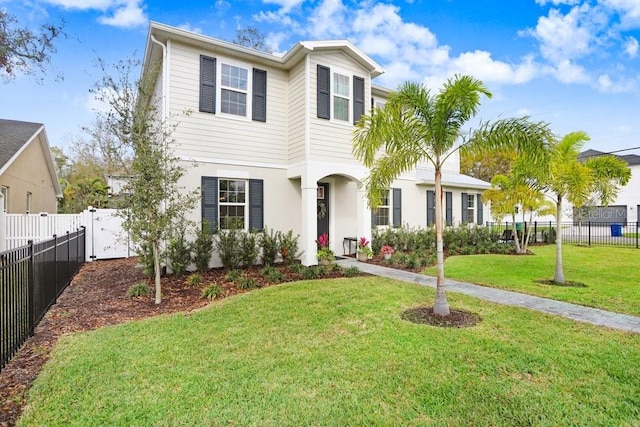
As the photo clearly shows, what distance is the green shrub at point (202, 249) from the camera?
345 inches

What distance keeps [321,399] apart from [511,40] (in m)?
16.6

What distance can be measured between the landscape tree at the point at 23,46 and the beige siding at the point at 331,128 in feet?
30.1

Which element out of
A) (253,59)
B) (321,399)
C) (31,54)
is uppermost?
Answer: (31,54)

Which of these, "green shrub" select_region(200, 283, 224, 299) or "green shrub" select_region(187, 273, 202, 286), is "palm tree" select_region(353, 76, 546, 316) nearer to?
"green shrub" select_region(200, 283, 224, 299)

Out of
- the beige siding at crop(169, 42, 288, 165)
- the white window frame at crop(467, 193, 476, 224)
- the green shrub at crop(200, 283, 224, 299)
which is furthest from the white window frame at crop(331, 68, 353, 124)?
the white window frame at crop(467, 193, 476, 224)

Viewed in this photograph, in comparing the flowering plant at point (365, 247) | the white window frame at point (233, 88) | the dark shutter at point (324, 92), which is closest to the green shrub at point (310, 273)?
the flowering plant at point (365, 247)

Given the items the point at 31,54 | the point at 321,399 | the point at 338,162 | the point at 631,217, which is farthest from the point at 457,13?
the point at 631,217

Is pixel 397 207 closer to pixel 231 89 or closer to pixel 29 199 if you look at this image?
pixel 231 89

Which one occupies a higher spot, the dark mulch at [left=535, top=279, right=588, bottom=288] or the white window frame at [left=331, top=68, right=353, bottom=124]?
the white window frame at [left=331, top=68, right=353, bottom=124]

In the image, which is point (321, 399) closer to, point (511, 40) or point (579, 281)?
point (579, 281)

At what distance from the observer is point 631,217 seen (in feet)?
92.9

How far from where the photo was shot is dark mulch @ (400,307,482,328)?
16.5 ft

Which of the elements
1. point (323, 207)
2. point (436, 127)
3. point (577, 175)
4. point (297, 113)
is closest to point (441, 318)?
point (436, 127)

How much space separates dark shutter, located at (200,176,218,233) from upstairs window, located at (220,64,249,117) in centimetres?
205
